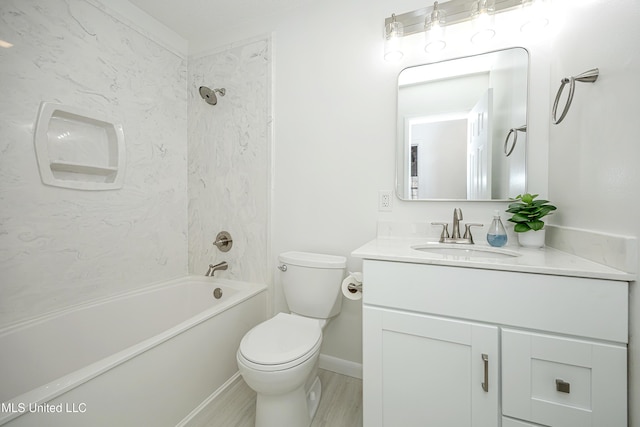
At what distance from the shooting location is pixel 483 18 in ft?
3.90

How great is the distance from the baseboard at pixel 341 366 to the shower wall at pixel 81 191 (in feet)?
4.24

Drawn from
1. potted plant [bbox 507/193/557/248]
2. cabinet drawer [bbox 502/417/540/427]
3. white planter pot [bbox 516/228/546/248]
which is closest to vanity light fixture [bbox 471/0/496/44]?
potted plant [bbox 507/193/557/248]

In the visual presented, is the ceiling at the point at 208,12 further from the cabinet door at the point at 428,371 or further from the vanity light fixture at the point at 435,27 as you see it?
the cabinet door at the point at 428,371

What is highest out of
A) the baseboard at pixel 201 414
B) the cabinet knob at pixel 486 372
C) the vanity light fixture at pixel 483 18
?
the vanity light fixture at pixel 483 18

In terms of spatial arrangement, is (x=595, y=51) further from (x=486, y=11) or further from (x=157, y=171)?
(x=157, y=171)

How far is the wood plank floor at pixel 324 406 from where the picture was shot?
124 cm

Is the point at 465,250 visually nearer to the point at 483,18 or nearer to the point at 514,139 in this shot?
the point at 514,139

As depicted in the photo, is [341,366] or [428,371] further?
[341,366]

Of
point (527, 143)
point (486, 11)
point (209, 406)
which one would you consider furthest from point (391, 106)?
point (209, 406)

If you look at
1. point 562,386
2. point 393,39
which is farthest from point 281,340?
point 393,39

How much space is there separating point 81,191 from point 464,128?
6.95ft

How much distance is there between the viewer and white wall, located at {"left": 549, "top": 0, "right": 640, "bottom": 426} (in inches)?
27.1
